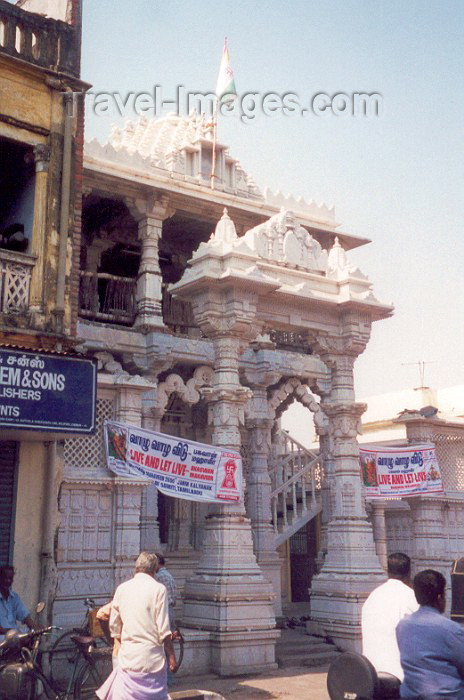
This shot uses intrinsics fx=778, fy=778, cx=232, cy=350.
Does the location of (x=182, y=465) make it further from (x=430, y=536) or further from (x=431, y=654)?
(x=431, y=654)

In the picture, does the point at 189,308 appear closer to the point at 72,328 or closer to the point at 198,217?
the point at 198,217

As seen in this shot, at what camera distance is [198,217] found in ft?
55.4

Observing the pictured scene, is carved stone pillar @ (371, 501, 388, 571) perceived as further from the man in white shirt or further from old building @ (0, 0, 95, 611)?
the man in white shirt

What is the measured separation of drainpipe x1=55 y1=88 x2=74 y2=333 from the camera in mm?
10766

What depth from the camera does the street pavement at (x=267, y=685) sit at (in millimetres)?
9312

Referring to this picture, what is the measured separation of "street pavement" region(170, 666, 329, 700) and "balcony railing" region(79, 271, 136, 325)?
7537 mm

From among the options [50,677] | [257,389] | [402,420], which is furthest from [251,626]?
[257,389]

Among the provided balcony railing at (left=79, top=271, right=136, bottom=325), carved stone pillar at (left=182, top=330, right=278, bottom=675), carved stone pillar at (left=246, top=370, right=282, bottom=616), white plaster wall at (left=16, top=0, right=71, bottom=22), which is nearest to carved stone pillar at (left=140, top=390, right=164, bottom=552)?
balcony railing at (left=79, top=271, right=136, bottom=325)

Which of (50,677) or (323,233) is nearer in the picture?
(50,677)

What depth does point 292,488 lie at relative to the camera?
18.6 m

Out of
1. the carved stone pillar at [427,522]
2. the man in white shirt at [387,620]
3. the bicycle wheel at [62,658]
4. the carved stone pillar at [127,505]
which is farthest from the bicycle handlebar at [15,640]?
the carved stone pillar at [427,522]

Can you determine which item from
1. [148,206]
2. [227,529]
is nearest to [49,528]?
[227,529]

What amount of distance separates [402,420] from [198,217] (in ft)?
20.1

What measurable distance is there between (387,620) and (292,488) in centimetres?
1289
